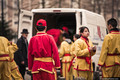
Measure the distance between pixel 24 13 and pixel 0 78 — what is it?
4.51 metres

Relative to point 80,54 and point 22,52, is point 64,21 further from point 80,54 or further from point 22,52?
point 80,54

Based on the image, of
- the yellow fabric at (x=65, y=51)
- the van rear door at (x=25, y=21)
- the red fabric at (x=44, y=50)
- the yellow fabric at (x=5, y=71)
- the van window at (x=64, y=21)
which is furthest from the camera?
the van window at (x=64, y=21)

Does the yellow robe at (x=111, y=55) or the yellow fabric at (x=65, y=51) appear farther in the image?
the yellow fabric at (x=65, y=51)

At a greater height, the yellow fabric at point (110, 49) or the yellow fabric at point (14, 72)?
the yellow fabric at point (110, 49)

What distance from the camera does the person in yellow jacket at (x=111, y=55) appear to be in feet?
26.5

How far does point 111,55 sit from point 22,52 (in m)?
4.66

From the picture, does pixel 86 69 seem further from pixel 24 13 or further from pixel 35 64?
pixel 24 13

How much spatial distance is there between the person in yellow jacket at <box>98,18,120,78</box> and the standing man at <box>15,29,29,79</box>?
14.3ft

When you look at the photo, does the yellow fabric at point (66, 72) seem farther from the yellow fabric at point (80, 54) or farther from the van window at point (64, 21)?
the yellow fabric at point (80, 54)

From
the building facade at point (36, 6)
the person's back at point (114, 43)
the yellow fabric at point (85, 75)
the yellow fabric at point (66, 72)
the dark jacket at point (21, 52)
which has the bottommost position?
the yellow fabric at point (66, 72)

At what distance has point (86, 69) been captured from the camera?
8609 millimetres

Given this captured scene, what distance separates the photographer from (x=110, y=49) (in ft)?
26.7

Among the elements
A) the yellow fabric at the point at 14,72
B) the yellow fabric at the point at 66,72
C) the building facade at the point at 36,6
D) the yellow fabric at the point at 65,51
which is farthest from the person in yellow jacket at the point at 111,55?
the building facade at the point at 36,6

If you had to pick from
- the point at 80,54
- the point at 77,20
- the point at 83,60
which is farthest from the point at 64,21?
the point at 80,54
